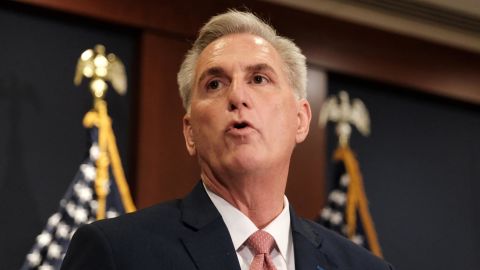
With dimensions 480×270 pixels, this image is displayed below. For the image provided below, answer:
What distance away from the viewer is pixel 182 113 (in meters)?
4.65

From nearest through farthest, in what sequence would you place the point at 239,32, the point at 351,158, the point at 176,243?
the point at 176,243
the point at 239,32
the point at 351,158

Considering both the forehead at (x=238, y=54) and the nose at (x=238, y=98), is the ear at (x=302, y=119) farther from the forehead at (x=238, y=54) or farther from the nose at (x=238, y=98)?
the nose at (x=238, y=98)

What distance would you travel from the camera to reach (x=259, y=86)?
2.21 meters

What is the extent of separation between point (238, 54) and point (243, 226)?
1.40ft

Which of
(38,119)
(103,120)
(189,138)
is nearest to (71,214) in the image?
(103,120)

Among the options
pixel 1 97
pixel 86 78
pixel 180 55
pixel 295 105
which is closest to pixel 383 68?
pixel 180 55

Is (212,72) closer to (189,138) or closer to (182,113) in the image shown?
(189,138)

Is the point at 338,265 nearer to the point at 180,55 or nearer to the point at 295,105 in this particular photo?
the point at 295,105

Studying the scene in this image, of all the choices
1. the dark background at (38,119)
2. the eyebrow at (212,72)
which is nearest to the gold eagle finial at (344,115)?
the dark background at (38,119)

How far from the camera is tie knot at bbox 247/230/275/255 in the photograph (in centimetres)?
199

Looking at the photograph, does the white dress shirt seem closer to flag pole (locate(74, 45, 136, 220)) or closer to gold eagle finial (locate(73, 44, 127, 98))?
flag pole (locate(74, 45, 136, 220))

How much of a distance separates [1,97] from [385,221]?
2166mm

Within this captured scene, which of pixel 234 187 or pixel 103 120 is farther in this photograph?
pixel 103 120

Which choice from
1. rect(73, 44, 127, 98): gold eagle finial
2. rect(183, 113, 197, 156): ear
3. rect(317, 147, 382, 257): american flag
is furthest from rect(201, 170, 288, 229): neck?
rect(317, 147, 382, 257): american flag
